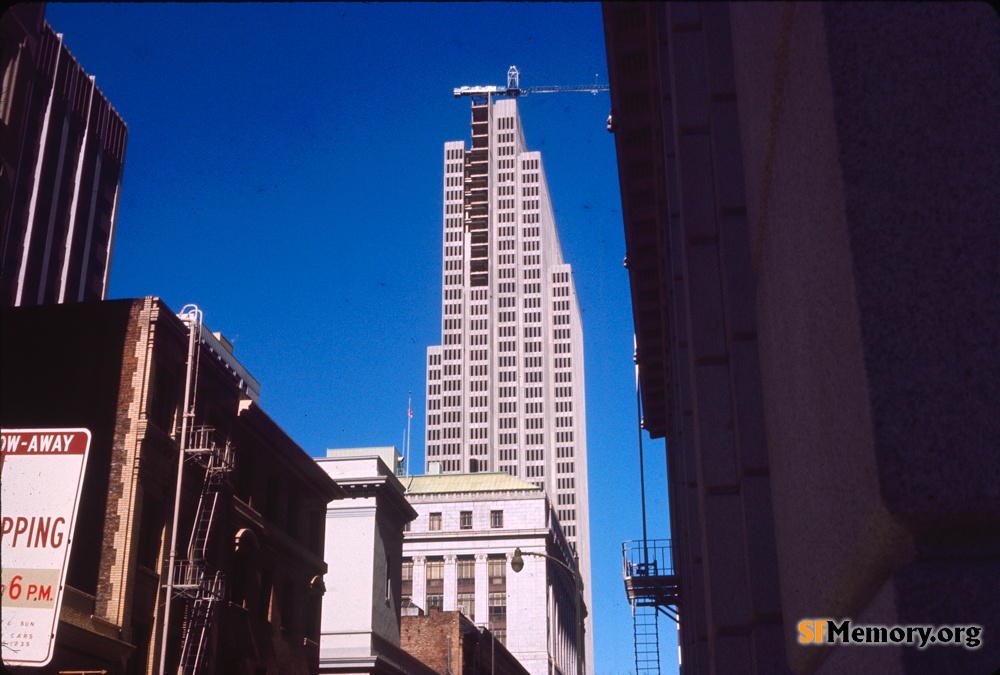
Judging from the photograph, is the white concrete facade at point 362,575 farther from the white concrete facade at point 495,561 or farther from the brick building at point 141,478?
the white concrete facade at point 495,561

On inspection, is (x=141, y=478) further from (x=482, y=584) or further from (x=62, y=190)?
(x=482, y=584)

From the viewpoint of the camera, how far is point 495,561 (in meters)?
121

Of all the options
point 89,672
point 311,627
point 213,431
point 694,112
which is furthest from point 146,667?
point 694,112

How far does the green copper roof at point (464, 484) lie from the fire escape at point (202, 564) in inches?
3562

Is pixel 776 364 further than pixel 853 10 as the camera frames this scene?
Yes

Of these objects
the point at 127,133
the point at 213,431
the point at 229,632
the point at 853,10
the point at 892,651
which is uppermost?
the point at 127,133

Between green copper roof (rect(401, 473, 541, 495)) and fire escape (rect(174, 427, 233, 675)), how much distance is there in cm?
9047

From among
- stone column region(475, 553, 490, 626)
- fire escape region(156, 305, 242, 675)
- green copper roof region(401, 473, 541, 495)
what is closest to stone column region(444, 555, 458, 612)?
stone column region(475, 553, 490, 626)

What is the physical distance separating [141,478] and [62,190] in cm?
7590

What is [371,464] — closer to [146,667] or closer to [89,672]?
[146,667]

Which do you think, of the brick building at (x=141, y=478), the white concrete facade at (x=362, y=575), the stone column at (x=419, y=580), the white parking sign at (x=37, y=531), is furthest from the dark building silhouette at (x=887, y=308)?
the stone column at (x=419, y=580)

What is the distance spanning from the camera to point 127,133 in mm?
114750

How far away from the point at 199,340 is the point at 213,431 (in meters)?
3.34

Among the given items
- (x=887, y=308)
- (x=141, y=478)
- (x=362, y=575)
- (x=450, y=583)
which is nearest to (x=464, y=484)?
(x=450, y=583)
